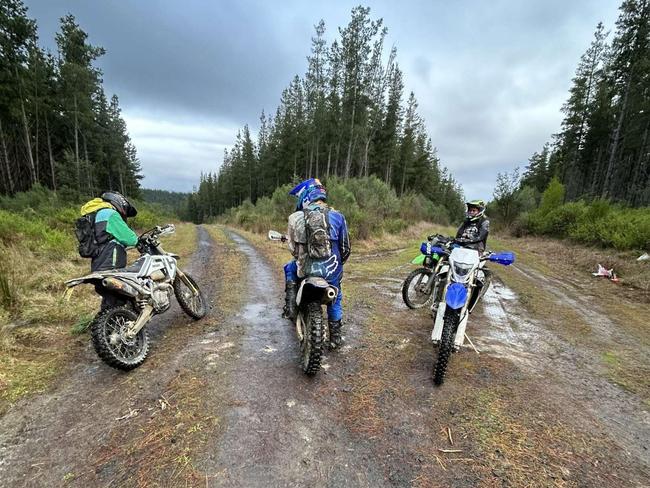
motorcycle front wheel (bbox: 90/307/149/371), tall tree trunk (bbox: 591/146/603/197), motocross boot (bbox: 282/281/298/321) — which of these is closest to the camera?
motorcycle front wheel (bbox: 90/307/149/371)

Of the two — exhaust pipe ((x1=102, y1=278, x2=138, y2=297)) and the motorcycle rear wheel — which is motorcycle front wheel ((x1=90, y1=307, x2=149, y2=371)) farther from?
the motorcycle rear wheel

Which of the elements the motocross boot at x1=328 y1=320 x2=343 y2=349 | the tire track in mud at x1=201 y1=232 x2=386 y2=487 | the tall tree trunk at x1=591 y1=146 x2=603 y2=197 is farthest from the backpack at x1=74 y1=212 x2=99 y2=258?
the tall tree trunk at x1=591 y1=146 x2=603 y2=197

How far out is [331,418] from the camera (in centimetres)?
250

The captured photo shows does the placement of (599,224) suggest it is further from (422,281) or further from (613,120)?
(613,120)

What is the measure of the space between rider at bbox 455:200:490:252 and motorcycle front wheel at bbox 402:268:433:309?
2.90ft

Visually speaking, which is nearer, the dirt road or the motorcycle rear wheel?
the dirt road

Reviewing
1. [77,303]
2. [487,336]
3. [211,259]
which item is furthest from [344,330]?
[211,259]

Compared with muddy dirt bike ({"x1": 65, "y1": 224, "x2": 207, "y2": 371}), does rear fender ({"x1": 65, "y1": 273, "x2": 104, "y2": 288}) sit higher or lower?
higher

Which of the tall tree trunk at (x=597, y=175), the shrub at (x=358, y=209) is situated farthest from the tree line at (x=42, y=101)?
the tall tree trunk at (x=597, y=175)

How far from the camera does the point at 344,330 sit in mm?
4402

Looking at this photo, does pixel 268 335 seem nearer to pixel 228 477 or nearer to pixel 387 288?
pixel 228 477

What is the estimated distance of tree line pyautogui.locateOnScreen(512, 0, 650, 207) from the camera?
19.6 metres

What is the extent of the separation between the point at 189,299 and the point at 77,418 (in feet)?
7.43

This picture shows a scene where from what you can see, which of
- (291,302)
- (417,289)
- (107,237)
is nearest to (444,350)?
(291,302)
